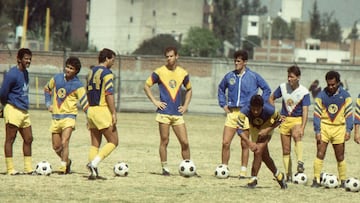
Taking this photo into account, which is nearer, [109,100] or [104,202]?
[104,202]

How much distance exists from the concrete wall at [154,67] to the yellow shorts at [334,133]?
22903 mm

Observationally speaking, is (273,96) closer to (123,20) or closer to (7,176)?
(7,176)

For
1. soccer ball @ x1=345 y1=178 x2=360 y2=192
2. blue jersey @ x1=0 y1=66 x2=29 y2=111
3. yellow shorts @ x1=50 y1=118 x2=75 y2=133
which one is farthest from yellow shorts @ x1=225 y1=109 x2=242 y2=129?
blue jersey @ x1=0 y1=66 x2=29 y2=111

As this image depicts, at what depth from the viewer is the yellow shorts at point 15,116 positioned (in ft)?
47.4

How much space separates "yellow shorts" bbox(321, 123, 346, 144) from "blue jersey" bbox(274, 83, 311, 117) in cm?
74

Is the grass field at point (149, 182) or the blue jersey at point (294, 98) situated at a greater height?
the blue jersey at point (294, 98)

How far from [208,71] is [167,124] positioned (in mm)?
36960

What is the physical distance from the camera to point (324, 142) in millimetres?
14844

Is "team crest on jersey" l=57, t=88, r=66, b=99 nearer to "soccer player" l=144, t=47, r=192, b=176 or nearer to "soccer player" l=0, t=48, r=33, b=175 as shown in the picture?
"soccer player" l=0, t=48, r=33, b=175

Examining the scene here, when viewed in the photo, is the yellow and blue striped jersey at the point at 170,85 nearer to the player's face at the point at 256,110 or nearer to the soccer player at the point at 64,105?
the soccer player at the point at 64,105

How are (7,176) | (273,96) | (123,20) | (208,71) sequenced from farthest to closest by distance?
(123,20), (208,71), (273,96), (7,176)

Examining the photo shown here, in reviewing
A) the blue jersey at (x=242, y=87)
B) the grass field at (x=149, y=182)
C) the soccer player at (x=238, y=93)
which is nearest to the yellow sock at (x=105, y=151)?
the grass field at (x=149, y=182)

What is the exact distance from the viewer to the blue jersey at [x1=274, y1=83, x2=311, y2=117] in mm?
15398

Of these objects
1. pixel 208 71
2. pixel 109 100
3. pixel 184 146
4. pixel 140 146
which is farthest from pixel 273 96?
pixel 208 71
